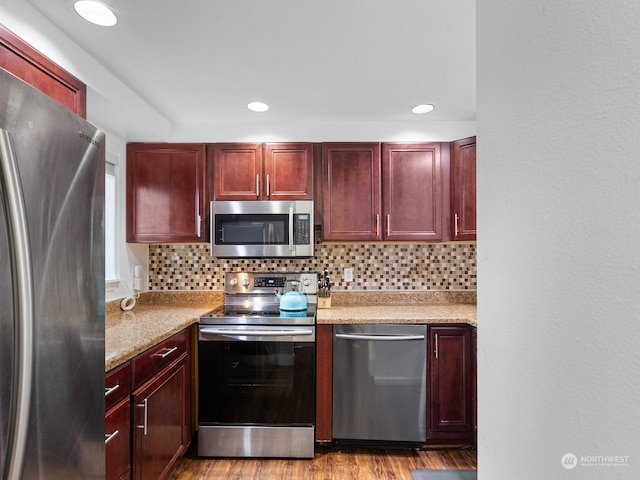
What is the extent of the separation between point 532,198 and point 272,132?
2428 millimetres

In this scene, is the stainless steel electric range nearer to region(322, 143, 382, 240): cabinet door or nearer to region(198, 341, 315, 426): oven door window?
region(198, 341, 315, 426): oven door window

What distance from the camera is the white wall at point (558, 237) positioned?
0.40m

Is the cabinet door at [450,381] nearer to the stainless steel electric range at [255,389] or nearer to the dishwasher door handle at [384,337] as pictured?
the dishwasher door handle at [384,337]

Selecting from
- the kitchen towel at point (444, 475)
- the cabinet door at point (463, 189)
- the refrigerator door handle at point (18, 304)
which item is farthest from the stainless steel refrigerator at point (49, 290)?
the cabinet door at point (463, 189)

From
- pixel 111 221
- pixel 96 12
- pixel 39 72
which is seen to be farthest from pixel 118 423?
pixel 96 12

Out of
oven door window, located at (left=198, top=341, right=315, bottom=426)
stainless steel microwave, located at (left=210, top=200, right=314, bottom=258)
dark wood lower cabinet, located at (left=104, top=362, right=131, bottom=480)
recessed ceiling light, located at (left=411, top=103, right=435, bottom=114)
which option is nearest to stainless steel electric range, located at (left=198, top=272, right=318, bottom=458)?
oven door window, located at (left=198, top=341, right=315, bottom=426)

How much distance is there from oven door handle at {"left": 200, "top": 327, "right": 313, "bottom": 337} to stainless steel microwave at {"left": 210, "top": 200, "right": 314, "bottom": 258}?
542 millimetres

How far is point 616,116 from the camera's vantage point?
41 cm

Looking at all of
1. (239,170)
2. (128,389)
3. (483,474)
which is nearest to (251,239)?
(239,170)

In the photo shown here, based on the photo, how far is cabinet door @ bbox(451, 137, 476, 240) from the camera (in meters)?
2.62

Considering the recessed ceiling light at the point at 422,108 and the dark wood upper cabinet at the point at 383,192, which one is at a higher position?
the recessed ceiling light at the point at 422,108

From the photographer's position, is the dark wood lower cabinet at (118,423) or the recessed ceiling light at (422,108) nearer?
the dark wood lower cabinet at (118,423)

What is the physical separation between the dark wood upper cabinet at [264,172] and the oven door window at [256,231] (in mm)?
174

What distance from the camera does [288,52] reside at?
5.90 ft
